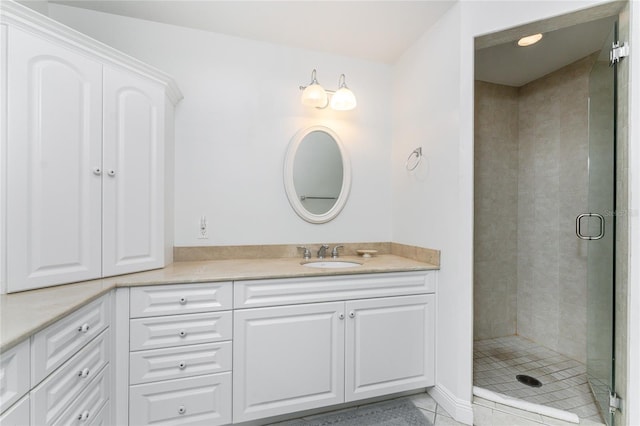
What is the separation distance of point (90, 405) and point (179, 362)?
38 cm

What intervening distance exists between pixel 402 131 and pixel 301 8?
1147 mm

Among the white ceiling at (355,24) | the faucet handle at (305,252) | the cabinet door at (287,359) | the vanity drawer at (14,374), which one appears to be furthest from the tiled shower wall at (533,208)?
the vanity drawer at (14,374)

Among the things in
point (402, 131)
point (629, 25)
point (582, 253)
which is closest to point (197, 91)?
point (402, 131)

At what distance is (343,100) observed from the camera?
2.30 metres

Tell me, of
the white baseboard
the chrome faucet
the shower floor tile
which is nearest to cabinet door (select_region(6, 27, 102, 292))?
the chrome faucet

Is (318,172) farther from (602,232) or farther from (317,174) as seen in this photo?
(602,232)

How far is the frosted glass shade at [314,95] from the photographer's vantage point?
2.23m

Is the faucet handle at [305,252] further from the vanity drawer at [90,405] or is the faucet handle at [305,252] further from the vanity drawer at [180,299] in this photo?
the vanity drawer at [90,405]

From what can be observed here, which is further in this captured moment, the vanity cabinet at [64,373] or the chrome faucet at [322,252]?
the chrome faucet at [322,252]

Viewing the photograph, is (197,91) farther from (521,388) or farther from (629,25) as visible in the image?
(521,388)

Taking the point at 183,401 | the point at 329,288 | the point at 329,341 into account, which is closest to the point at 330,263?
the point at 329,288

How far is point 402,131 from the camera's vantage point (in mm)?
2471

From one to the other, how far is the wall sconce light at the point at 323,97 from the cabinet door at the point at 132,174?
0.98m

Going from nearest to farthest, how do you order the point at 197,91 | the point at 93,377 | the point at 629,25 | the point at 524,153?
the point at 93,377
the point at 629,25
the point at 197,91
the point at 524,153
